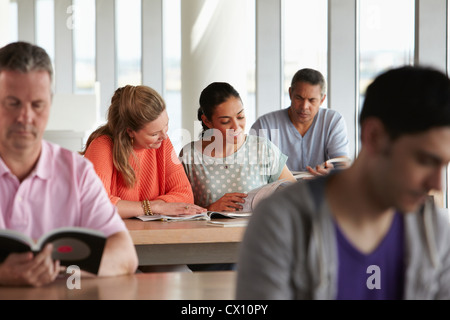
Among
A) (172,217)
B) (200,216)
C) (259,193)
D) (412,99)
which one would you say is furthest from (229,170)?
(412,99)

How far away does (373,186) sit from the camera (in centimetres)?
117

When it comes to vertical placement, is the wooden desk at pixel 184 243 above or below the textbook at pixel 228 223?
below

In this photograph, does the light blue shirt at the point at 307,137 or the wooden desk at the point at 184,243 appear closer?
the wooden desk at the point at 184,243

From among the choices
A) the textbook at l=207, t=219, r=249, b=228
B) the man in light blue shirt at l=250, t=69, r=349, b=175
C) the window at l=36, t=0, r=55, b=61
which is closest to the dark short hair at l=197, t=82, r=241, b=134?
the textbook at l=207, t=219, r=249, b=228

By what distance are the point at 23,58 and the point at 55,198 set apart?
1.42 ft

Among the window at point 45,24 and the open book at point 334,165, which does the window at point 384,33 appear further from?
the window at point 45,24

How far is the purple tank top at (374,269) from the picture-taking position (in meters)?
1.16

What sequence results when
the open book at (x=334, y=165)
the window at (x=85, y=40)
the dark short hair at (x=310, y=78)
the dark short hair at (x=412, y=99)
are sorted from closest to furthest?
1. the dark short hair at (x=412, y=99)
2. the open book at (x=334, y=165)
3. the dark short hair at (x=310, y=78)
4. the window at (x=85, y=40)

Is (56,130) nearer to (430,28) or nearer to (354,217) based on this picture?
(430,28)

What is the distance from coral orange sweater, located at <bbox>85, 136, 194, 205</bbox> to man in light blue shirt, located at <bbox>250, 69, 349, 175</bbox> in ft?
4.36

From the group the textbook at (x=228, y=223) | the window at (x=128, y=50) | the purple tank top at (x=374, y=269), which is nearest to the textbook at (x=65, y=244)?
the purple tank top at (x=374, y=269)

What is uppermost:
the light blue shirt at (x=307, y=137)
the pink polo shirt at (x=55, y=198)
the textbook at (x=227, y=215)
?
the light blue shirt at (x=307, y=137)

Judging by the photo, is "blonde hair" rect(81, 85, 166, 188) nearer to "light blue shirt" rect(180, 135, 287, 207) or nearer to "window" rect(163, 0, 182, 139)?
"light blue shirt" rect(180, 135, 287, 207)
